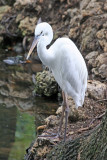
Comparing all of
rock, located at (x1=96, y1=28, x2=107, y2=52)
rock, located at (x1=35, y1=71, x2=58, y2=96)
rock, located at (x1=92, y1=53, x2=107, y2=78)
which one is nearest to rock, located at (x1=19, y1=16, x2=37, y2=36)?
rock, located at (x1=96, y1=28, x2=107, y2=52)

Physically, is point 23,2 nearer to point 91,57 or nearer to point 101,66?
point 91,57

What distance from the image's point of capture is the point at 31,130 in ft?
23.5

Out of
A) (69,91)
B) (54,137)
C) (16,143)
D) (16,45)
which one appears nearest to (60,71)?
(69,91)

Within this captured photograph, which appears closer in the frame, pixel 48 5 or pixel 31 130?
pixel 31 130

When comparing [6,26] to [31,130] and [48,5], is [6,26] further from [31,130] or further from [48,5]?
[31,130]

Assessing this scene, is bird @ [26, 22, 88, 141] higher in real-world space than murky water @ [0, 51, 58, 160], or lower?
higher

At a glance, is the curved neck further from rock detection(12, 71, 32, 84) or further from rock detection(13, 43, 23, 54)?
rock detection(13, 43, 23, 54)

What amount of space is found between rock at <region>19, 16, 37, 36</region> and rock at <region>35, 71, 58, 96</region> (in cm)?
411

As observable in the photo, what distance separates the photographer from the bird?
5160 mm

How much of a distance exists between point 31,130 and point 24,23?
6.30 meters

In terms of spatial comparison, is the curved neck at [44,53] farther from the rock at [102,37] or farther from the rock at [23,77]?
the rock at [23,77]

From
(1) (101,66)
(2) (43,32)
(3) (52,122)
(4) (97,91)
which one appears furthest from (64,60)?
(1) (101,66)

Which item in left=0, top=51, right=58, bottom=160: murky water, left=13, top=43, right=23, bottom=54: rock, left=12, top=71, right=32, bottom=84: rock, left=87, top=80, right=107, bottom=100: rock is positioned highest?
left=87, top=80, right=107, bottom=100: rock

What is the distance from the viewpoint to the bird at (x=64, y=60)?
16.9ft
